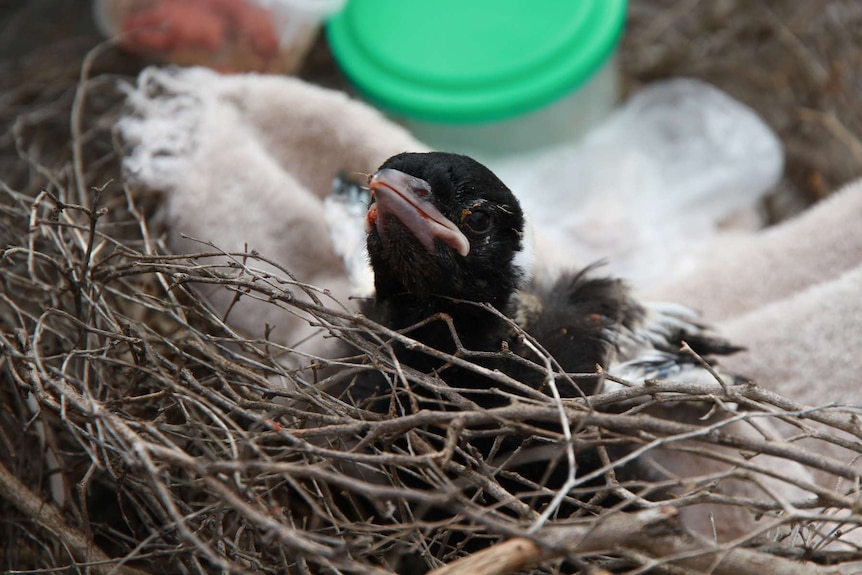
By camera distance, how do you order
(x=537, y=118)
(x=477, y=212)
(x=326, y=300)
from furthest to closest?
(x=537, y=118) → (x=326, y=300) → (x=477, y=212)

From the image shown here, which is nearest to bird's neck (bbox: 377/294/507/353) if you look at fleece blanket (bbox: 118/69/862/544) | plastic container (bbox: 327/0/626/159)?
fleece blanket (bbox: 118/69/862/544)

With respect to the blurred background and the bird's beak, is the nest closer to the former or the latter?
the bird's beak

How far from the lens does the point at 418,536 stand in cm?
89

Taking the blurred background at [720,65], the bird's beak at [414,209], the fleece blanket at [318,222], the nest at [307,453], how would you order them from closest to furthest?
the nest at [307,453] → the bird's beak at [414,209] → the fleece blanket at [318,222] → the blurred background at [720,65]

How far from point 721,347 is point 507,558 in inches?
29.9

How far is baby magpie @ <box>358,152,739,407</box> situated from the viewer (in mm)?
1011

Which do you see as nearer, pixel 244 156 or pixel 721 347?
pixel 721 347

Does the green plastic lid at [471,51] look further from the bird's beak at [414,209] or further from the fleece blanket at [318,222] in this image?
the bird's beak at [414,209]

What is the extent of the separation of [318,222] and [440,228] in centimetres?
59

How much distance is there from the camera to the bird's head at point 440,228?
3.27 ft

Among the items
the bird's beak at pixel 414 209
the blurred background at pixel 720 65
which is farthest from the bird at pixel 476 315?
the blurred background at pixel 720 65

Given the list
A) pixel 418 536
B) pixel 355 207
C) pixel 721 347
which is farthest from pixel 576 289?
pixel 418 536

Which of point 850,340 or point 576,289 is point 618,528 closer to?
point 576,289

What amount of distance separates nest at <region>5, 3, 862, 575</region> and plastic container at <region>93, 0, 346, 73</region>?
17.6 inches
